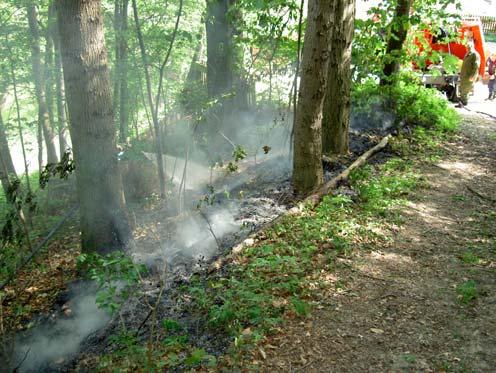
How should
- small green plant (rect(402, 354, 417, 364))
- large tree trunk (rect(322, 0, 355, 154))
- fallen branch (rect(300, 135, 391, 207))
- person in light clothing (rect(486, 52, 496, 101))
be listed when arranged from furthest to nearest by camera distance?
person in light clothing (rect(486, 52, 496, 101)), large tree trunk (rect(322, 0, 355, 154)), fallen branch (rect(300, 135, 391, 207)), small green plant (rect(402, 354, 417, 364))

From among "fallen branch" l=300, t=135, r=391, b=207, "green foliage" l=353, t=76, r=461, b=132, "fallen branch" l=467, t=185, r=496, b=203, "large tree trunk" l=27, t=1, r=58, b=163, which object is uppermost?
"large tree trunk" l=27, t=1, r=58, b=163

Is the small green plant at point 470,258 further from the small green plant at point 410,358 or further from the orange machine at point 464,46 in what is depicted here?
the orange machine at point 464,46

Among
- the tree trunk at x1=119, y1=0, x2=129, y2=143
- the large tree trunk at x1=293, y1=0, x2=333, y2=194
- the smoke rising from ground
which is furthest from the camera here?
the tree trunk at x1=119, y1=0, x2=129, y2=143

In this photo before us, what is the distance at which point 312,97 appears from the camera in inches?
280

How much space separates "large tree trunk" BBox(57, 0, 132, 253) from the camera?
19.6 feet

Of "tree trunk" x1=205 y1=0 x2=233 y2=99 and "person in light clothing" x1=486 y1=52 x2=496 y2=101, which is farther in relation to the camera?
"person in light clothing" x1=486 y1=52 x2=496 y2=101

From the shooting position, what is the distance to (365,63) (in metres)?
11.0

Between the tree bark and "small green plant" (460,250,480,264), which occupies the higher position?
the tree bark

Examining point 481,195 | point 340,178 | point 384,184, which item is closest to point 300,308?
point 340,178

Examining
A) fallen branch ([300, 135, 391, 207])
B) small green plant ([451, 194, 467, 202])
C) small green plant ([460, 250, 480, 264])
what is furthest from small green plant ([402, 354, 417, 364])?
small green plant ([451, 194, 467, 202])

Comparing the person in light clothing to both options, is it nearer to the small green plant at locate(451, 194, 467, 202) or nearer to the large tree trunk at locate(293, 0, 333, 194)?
the small green plant at locate(451, 194, 467, 202)

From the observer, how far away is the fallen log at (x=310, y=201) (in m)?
5.82

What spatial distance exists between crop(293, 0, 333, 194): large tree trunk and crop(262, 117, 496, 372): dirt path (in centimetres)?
170

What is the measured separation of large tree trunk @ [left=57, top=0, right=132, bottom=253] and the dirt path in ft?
11.4
